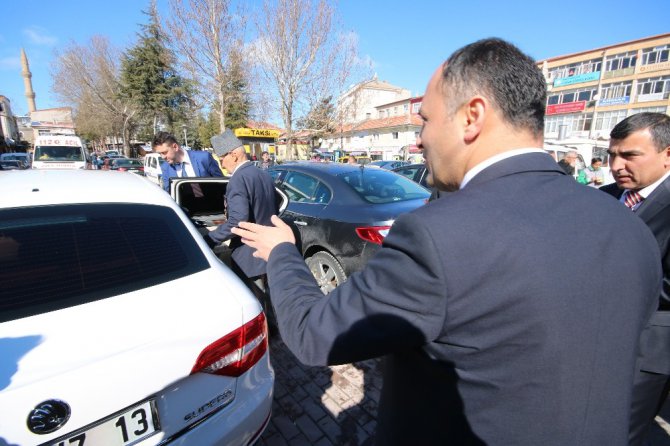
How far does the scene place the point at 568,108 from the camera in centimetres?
3453

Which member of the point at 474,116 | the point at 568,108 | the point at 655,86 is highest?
the point at 655,86

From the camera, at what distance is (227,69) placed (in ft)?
59.4

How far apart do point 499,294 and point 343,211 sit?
3.00 metres

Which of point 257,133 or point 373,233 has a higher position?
point 257,133

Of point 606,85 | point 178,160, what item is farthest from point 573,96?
point 178,160

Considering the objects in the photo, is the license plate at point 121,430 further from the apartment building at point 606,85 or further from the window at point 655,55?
the window at point 655,55

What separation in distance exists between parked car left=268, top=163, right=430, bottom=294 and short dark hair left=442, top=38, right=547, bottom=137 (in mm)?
2434

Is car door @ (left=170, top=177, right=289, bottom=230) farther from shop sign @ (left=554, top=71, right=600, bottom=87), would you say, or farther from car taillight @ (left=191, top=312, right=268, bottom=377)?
shop sign @ (left=554, top=71, right=600, bottom=87)

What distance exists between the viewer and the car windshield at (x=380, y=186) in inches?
149

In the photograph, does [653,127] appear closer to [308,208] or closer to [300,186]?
[308,208]

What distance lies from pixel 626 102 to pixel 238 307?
44.5 metres

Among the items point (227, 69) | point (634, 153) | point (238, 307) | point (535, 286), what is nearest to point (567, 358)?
point (535, 286)

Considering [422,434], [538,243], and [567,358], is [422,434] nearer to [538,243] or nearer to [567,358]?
[567,358]

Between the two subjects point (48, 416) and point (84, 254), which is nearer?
point (48, 416)
